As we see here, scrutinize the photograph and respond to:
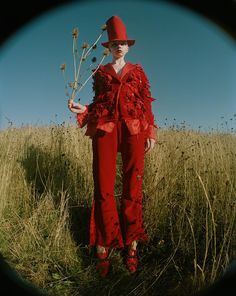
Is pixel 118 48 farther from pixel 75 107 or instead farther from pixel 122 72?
pixel 75 107

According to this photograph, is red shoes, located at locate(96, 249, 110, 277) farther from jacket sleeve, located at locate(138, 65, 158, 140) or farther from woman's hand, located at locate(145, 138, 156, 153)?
jacket sleeve, located at locate(138, 65, 158, 140)

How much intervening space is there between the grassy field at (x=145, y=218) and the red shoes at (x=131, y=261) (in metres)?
0.04

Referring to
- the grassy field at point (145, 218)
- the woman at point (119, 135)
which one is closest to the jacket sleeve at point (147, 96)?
the woman at point (119, 135)

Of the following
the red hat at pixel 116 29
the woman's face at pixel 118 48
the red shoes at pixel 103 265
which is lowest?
the red shoes at pixel 103 265

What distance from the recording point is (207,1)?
1.51 m

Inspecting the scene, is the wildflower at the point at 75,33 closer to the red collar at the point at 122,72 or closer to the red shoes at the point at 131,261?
the red collar at the point at 122,72

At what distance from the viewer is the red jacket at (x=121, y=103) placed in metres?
2.21

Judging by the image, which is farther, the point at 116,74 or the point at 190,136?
the point at 190,136

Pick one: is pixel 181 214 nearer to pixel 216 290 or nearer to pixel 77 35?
pixel 216 290

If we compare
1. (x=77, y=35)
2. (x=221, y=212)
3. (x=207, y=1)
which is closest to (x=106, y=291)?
(x=221, y=212)

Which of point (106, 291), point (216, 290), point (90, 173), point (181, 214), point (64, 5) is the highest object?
point (64, 5)

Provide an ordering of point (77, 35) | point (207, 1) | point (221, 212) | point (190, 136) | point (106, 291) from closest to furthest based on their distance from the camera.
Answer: point (207, 1) < point (77, 35) < point (106, 291) < point (221, 212) < point (190, 136)

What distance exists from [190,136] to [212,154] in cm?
27

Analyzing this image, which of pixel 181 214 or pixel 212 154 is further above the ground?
pixel 212 154
